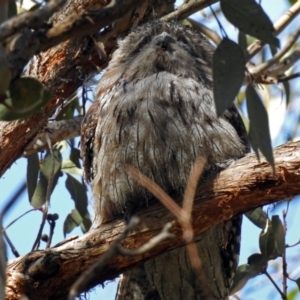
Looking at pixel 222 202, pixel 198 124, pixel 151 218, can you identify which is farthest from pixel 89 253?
pixel 198 124

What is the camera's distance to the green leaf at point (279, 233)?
2.93 meters

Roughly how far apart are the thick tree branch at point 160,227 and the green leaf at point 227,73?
2.56 ft

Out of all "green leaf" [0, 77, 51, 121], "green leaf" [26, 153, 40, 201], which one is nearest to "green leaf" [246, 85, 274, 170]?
"green leaf" [0, 77, 51, 121]

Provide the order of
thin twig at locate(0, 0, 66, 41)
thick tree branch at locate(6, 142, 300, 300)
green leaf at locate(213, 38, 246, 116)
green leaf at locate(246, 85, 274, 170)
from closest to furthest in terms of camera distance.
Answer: thin twig at locate(0, 0, 66, 41), green leaf at locate(213, 38, 246, 116), green leaf at locate(246, 85, 274, 170), thick tree branch at locate(6, 142, 300, 300)

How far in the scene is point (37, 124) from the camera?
2922 mm

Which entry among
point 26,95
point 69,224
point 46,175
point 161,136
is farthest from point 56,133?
point 26,95

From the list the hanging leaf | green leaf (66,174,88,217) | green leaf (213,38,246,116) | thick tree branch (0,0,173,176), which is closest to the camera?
A: green leaf (213,38,246,116)

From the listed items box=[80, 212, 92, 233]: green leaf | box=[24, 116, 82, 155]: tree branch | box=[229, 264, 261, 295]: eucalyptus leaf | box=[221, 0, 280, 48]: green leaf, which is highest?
box=[221, 0, 280, 48]: green leaf

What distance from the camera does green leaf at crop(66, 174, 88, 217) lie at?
372 cm

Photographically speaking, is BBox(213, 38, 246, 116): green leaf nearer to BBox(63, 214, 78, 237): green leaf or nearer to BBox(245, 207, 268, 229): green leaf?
BBox(245, 207, 268, 229): green leaf

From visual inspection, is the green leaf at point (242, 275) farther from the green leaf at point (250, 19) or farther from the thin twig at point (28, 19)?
the thin twig at point (28, 19)

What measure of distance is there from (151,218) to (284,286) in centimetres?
59

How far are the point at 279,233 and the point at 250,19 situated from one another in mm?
1284

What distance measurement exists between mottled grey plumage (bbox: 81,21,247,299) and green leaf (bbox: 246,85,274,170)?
1.07m
